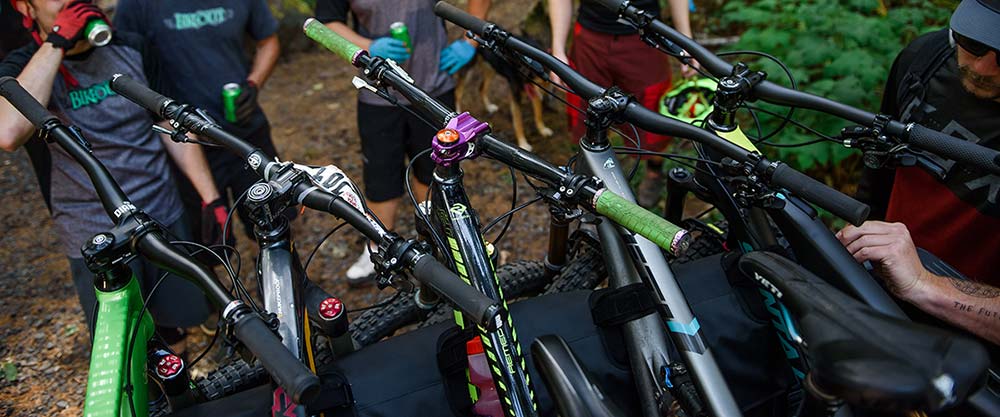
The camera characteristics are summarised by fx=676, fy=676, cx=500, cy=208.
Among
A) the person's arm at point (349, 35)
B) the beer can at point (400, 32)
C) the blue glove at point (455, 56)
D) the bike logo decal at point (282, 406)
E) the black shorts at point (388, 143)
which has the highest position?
the person's arm at point (349, 35)

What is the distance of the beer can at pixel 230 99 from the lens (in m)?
3.69

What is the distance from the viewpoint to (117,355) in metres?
1.74

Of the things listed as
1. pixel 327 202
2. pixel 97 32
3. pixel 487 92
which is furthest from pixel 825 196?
pixel 487 92

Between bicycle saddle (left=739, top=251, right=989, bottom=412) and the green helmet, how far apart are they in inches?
74.0

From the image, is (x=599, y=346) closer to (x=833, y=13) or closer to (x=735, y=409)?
(x=735, y=409)

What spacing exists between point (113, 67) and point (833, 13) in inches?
180

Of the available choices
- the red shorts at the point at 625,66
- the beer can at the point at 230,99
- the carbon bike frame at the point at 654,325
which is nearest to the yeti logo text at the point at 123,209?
the carbon bike frame at the point at 654,325

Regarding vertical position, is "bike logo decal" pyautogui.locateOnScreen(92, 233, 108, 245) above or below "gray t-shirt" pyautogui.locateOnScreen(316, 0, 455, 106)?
below

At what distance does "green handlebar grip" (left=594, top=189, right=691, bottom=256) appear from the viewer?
1.40 m

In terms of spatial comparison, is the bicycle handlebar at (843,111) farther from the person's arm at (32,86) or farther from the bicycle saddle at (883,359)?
the person's arm at (32,86)

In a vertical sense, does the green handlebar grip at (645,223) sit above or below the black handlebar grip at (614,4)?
below

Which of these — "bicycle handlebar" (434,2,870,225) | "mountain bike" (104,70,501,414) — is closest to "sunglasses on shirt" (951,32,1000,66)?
"bicycle handlebar" (434,2,870,225)

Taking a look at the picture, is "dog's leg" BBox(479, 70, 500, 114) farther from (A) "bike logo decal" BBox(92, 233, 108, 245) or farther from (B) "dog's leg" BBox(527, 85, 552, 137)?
(A) "bike logo decal" BBox(92, 233, 108, 245)

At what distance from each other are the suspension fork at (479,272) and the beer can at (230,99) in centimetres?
214
